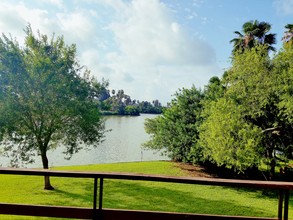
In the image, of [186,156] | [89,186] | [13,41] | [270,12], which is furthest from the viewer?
[186,156]

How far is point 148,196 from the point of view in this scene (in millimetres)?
11367

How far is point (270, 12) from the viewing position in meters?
14.4

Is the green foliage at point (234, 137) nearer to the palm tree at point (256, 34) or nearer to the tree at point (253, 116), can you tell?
the tree at point (253, 116)

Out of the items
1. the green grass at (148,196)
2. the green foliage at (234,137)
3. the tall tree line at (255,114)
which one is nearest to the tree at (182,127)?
the tall tree line at (255,114)

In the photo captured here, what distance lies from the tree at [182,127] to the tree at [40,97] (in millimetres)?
7098

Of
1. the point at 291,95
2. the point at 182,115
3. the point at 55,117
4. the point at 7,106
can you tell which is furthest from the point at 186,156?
the point at 7,106

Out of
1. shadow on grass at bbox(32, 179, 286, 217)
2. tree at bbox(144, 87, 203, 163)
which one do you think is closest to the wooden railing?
shadow on grass at bbox(32, 179, 286, 217)

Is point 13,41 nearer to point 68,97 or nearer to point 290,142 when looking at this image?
point 68,97

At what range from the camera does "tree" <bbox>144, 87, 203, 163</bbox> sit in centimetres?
1800

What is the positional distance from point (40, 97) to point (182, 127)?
31.6 feet

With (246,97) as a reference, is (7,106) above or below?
below

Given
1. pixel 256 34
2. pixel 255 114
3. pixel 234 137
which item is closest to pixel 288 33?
pixel 256 34

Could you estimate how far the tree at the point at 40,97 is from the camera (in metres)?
11.9

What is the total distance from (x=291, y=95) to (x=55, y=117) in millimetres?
10363
